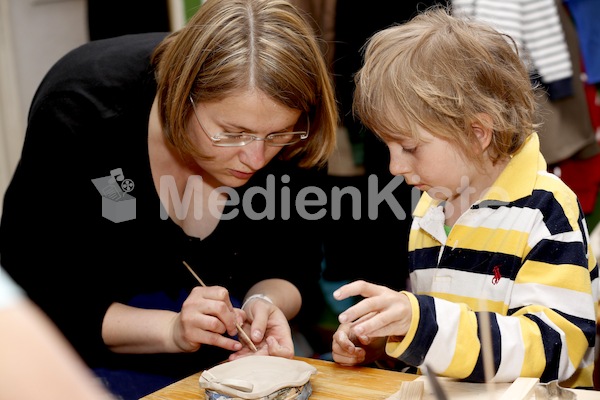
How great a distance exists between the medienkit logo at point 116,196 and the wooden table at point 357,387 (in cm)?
49

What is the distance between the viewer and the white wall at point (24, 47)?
3412mm

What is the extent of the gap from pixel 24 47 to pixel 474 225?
2626mm

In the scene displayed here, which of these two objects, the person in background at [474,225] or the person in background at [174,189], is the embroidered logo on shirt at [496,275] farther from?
the person in background at [174,189]

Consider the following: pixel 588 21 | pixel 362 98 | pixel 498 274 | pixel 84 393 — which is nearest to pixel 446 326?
pixel 498 274

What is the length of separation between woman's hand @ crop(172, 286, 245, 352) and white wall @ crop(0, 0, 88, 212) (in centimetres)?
233

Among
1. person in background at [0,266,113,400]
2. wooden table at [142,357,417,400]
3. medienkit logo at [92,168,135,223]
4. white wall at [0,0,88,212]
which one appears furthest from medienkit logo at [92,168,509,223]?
white wall at [0,0,88,212]

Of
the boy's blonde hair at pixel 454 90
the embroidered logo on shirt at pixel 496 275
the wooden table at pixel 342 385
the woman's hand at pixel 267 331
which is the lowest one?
the woman's hand at pixel 267 331

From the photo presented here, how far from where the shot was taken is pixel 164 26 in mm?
3072

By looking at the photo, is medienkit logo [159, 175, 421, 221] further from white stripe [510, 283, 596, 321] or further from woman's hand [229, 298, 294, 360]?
white stripe [510, 283, 596, 321]

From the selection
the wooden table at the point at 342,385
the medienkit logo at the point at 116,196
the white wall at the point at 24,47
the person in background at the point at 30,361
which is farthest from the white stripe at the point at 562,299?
the white wall at the point at 24,47

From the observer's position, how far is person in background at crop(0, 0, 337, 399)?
1.46m

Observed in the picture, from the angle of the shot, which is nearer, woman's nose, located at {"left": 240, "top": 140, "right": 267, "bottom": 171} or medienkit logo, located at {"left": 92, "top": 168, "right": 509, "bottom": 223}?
woman's nose, located at {"left": 240, "top": 140, "right": 267, "bottom": 171}

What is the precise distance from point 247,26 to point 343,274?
127 centimetres

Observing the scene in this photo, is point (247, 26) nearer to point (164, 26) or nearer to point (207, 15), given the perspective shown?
point (207, 15)
